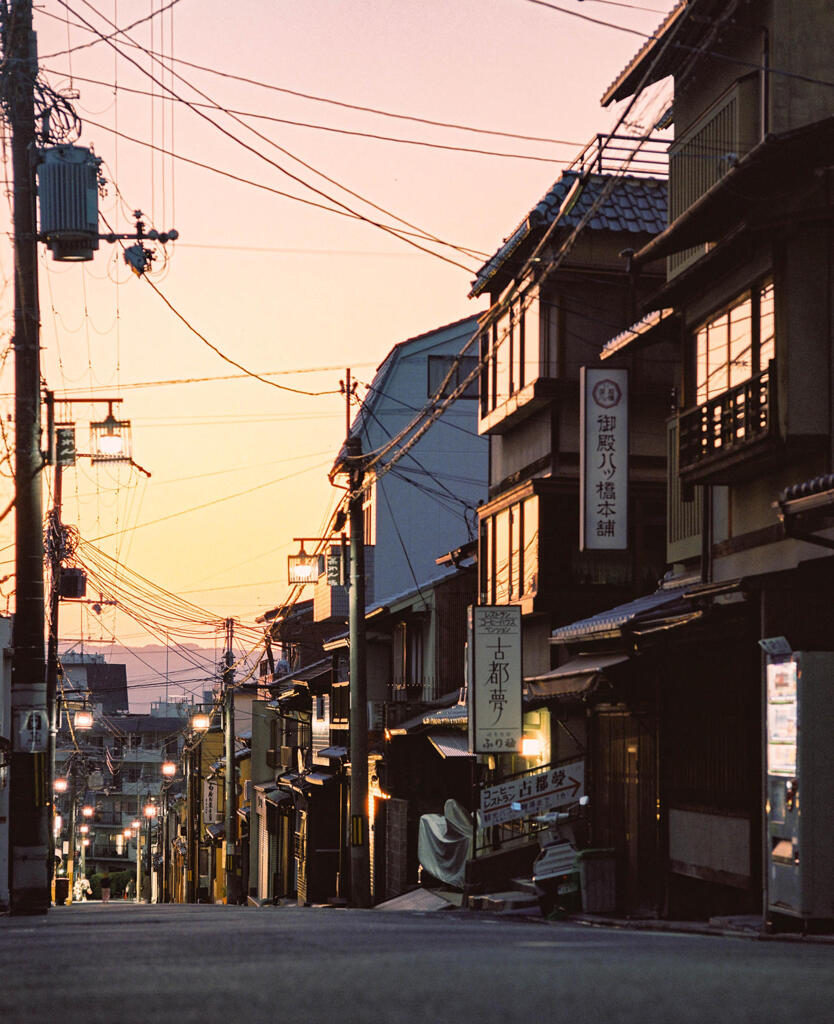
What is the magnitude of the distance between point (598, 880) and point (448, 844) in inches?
384

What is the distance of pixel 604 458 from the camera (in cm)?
2297

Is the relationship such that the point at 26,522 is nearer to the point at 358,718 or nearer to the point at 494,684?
the point at 494,684

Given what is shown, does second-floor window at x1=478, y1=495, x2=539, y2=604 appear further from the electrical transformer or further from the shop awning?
the electrical transformer

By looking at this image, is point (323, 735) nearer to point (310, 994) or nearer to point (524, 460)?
point (524, 460)

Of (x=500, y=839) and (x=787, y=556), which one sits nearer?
(x=787, y=556)

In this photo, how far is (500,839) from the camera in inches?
1154

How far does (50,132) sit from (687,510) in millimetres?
12044

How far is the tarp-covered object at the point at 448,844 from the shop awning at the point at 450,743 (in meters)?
1.30

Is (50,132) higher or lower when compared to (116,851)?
higher

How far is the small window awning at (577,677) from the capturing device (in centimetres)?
2161

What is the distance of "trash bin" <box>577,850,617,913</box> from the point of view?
832 inches

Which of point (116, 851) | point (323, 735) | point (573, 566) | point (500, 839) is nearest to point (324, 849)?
point (323, 735)

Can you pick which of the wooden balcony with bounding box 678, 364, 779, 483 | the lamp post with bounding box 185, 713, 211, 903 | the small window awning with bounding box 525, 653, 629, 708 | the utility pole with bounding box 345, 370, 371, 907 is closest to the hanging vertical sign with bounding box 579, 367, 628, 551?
the small window awning with bounding box 525, 653, 629, 708

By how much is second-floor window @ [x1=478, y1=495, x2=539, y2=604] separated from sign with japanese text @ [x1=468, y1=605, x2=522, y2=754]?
2098 mm
